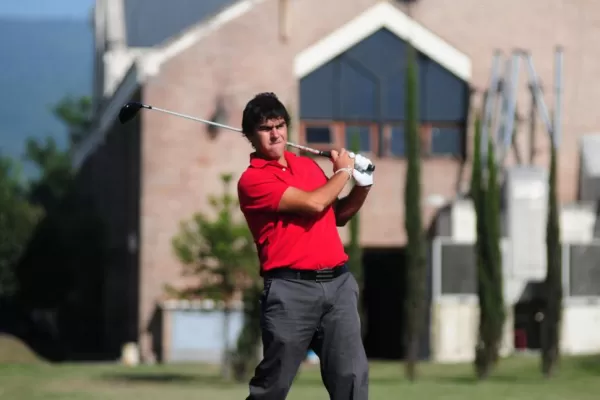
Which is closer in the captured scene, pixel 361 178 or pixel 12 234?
pixel 361 178

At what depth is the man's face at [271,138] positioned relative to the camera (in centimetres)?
849

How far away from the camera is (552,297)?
24.9 m

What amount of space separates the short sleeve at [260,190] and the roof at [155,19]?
40380mm

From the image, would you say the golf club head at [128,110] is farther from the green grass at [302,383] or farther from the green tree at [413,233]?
the green tree at [413,233]

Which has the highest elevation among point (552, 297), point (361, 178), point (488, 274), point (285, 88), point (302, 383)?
point (285, 88)

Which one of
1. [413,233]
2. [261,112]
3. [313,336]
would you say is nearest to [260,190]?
[261,112]

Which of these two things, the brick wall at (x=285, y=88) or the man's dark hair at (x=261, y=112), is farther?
the brick wall at (x=285, y=88)

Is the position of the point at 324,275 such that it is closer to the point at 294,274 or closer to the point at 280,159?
the point at 294,274

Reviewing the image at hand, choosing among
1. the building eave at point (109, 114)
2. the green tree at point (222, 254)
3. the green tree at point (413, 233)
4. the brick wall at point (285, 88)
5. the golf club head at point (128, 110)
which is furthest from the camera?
the building eave at point (109, 114)

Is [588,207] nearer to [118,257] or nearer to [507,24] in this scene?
[507,24]

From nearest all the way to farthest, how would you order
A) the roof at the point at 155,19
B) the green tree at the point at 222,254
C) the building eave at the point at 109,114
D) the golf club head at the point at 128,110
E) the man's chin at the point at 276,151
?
the man's chin at the point at 276,151
the golf club head at the point at 128,110
the green tree at the point at 222,254
the building eave at the point at 109,114
the roof at the point at 155,19

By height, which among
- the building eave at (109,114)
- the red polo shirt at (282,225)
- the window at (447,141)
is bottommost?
the red polo shirt at (282,225)

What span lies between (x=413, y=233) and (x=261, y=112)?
55.1 feet

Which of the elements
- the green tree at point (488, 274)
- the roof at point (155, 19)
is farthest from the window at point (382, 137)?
the roof at point (155, 19)
